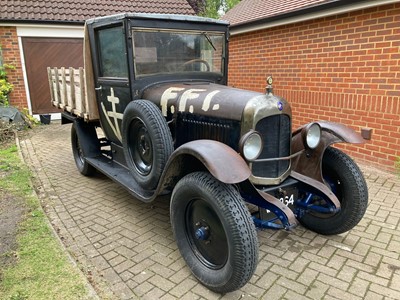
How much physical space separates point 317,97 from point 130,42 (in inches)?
139

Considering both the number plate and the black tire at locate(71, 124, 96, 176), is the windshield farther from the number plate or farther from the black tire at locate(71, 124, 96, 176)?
the black tire at locate(71, 124, 96, 176)

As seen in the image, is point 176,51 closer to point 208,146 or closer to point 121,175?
point 121,175

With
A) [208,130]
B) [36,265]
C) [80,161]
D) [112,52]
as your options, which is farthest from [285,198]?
[80,161]

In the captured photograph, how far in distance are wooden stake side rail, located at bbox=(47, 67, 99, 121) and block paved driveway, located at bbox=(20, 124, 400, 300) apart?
1.12 meters

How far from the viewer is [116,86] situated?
3.68 m

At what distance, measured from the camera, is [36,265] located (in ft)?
8.67

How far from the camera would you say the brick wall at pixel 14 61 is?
8617mm

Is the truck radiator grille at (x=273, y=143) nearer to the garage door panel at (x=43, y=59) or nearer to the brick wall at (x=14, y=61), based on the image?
the garage door panel at (x=43, y=59)

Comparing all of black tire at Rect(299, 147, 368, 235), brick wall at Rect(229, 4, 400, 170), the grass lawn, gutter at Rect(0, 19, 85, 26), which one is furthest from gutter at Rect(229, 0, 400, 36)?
gutter at Rect(0, 19, 85, 26)

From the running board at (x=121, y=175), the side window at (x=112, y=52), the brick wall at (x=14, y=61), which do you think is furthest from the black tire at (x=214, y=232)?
the brick wall at (x=14, y=61)

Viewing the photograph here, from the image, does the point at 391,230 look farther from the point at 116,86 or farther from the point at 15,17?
the point at 15,17

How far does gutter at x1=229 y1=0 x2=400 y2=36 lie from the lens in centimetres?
449

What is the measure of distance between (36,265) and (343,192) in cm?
273

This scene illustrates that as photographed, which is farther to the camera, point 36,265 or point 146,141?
point 146,141
